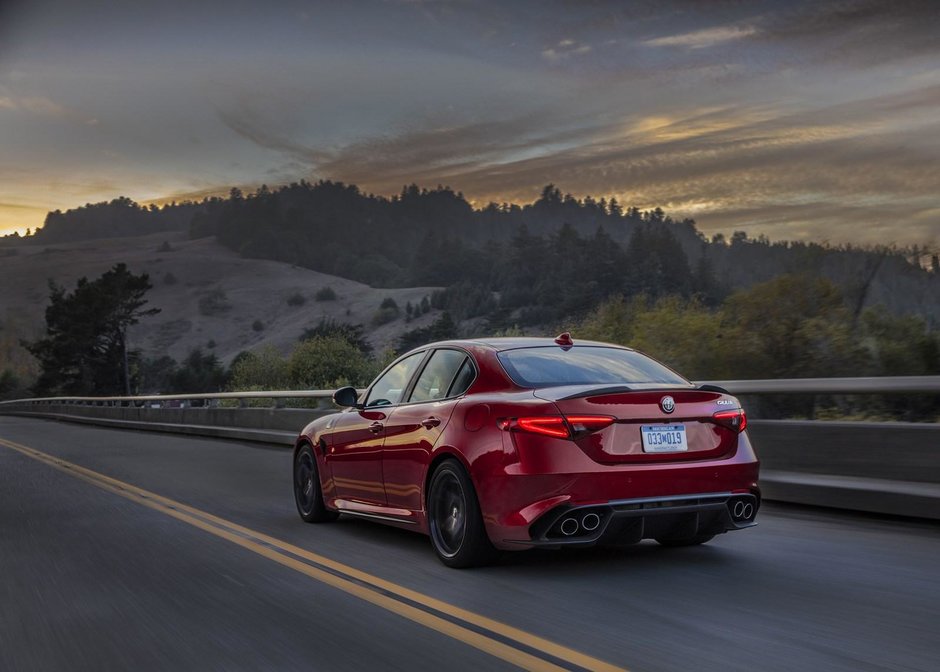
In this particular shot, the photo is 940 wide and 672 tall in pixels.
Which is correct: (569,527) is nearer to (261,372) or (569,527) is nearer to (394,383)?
(394,383)

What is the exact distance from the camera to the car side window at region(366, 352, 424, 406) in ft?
27.5

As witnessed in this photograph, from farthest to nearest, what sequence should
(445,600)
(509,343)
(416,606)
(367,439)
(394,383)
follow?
(394,383) < (367,439) < (509,343) < (445,600) < (416,606)

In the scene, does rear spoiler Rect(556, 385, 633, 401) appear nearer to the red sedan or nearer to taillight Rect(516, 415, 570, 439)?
the red sedan

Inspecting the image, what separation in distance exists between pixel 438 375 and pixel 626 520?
1914 millimetres

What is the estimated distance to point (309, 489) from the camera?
9820 mm

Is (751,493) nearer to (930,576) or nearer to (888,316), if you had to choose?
(930,576)

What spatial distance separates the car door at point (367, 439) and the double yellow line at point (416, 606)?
26.3 inches

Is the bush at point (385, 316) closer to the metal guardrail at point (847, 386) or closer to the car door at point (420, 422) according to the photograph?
the metal guardrail at point (847, 386)

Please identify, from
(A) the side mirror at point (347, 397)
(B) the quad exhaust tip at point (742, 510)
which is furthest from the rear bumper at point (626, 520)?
(A) the side mirror at point (347, 397)

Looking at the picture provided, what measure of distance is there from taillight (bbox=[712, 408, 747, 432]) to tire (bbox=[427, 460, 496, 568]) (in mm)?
1573

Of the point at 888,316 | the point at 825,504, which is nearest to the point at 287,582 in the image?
the point at 825,504

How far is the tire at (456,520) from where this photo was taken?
22.7 ft

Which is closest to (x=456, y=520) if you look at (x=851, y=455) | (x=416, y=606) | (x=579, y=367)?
(x=416, y=606)

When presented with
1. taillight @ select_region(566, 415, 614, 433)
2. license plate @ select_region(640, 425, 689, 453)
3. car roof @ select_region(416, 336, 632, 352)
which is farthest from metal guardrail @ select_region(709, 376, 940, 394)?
taillight @ select_region(566, 415, 614, 433)
